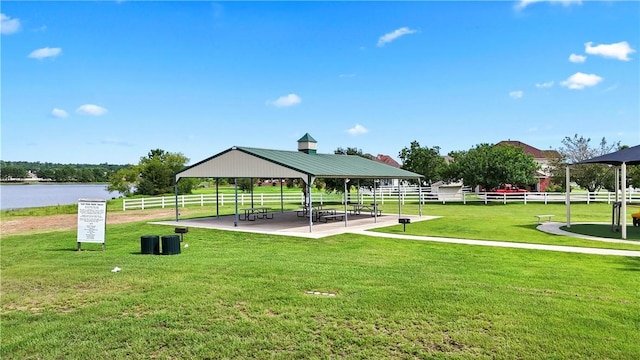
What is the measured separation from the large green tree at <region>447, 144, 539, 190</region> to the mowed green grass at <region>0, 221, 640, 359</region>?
2500cm

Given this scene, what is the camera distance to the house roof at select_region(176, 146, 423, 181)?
58.0ft

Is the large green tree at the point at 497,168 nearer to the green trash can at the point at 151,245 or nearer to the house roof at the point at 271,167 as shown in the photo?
the house roof at the point at 271,167

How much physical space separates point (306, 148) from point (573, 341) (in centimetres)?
1930

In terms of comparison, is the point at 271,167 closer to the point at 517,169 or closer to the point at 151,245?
the point at 151,245

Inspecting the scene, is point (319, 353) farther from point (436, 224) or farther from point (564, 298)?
point (436, 224)

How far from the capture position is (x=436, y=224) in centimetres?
1977

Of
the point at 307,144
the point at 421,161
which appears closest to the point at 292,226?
the point at 307,144

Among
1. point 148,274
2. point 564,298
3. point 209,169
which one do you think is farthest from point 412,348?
point 209,169

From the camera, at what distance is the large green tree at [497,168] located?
3506cm

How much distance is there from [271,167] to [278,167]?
16.6 inches

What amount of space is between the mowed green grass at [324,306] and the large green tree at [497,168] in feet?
82.0

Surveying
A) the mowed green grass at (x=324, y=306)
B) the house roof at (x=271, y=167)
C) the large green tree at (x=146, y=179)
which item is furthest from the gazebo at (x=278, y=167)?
the large green tree at (x=146, y=179)

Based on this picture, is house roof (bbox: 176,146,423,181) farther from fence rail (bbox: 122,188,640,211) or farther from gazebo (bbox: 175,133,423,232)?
fence rail (bbox: 122,188,640,211)

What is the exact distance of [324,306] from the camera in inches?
274
